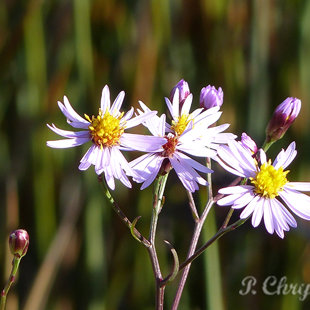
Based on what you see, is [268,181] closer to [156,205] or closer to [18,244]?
[156,205]

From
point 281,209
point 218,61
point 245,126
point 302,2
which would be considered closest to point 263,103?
point 245,126

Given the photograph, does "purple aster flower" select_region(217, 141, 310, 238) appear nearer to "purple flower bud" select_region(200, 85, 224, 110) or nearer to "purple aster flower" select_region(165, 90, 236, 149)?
"purple aster flower" select_region(165, 90, 236, 149)

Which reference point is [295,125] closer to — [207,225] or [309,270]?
[309,270]

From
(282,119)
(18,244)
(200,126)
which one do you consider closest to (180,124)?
(200,126)

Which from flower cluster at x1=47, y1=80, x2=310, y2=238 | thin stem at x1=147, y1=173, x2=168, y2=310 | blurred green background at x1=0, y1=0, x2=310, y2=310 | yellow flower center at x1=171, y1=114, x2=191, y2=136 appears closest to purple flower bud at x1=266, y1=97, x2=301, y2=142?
flower cluster at x1=47, y1=80, x2=310, y2=238

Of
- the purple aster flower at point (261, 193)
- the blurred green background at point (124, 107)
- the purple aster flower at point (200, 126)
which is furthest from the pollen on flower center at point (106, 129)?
the blurred green background at point (124, 107)

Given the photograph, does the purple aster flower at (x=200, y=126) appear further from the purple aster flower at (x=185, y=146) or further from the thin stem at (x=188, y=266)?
the thin stem at (x=188, y=266)

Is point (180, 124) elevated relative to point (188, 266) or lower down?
elevated
